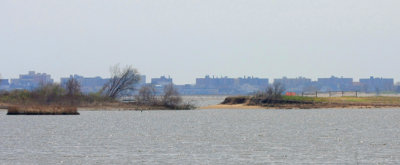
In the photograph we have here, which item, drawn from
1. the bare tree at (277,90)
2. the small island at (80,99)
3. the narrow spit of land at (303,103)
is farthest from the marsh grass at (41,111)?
the bare tree at (277,90)

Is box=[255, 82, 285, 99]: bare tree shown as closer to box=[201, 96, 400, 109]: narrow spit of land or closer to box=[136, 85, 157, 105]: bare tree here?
box=[201, 96, 400, 109]: narrow spit of land

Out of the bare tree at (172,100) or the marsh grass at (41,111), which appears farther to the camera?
the bare tree at (172,100)

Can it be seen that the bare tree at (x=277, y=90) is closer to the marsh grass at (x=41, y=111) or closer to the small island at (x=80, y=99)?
the small island at (x=80, y=99)

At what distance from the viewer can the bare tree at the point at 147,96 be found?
110 meters

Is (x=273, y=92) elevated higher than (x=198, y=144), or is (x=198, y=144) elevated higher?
(x=273, y=92)

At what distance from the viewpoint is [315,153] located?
4341 centimetres

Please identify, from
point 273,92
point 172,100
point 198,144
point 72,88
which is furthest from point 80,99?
point 198,144

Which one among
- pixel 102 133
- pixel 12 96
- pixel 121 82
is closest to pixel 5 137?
pixel 102 133

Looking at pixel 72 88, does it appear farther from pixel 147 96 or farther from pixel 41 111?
pixel 41 111

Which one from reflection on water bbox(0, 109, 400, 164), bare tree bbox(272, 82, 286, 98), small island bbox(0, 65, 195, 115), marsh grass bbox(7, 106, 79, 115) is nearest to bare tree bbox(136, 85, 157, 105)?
small island bbox(0, 65, 195, 115)

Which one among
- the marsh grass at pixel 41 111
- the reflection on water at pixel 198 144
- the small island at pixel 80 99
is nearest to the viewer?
the reflection on water at pixel 198 144

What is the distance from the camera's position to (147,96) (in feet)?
367

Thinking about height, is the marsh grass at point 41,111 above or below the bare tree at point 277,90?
below

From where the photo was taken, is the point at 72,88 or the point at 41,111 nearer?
the point at 41,111
